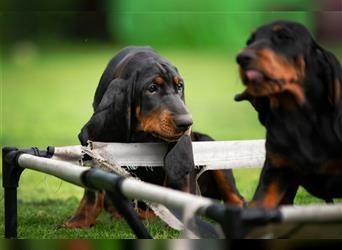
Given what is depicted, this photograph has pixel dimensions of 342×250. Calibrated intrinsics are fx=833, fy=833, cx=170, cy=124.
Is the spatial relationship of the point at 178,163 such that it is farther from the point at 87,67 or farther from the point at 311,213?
the point at 87,67

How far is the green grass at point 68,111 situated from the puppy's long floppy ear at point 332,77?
1089 mm

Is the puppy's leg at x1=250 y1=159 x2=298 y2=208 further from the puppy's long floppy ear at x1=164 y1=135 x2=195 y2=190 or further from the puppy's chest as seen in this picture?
the puppy's long floppy ear at x1=164 y1=135 x2=195 y2=190

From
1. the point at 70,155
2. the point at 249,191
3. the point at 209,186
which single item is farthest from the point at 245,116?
the point at 70,155

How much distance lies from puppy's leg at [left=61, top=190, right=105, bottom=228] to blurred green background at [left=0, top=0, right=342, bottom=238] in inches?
2.4

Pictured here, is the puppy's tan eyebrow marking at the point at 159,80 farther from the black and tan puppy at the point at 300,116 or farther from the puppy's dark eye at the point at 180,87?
the black and tan puppy at the point at 300,116

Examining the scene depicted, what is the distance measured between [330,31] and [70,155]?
1528 millimetres

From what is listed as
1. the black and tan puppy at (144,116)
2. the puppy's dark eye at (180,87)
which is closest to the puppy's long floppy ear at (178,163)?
the black and tan puppy at (144,116)

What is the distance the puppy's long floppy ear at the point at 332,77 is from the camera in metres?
2.37

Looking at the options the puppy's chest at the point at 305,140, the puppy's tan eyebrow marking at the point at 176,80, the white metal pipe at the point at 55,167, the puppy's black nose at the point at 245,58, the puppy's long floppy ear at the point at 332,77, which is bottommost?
the white metal pipe at the point at 55,167

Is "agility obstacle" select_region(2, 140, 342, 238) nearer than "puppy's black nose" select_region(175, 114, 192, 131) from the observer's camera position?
Yes

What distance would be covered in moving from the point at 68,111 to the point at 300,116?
230 inches

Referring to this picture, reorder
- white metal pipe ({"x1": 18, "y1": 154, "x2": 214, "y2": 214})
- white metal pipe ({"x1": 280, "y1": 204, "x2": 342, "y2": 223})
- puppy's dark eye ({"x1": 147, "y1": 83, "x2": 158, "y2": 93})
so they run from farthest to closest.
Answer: puppy's dark eye ({"x1": 147, "y1": 83, "x2": 158, "y2": 93})
white metal pipe ({"x1": 18, "y1": 154, "x2": 214, "y2": 214})
white metal pipe ({"x1": 280, "y1": 204, "x2": 342, "y2": 223})

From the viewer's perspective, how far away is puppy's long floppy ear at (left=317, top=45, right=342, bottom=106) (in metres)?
2.37

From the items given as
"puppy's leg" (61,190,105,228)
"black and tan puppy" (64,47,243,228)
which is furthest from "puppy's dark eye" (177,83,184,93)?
"puppy's leg" (61,190,105,228)
